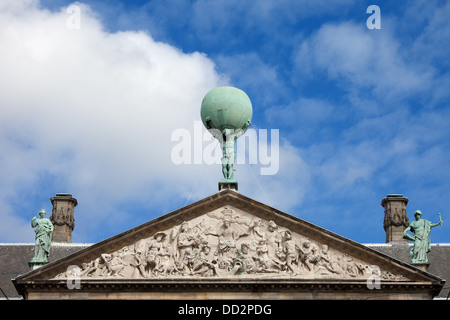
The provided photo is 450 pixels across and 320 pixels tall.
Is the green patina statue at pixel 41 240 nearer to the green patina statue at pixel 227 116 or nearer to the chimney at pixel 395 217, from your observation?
the green patina statue at pixel 227 116

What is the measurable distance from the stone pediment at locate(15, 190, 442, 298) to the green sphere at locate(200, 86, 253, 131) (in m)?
2.45

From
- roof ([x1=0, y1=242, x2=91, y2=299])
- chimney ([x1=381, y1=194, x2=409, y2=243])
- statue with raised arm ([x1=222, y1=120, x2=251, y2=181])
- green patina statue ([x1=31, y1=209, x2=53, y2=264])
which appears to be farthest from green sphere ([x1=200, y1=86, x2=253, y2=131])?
chimney ([x1=381, y1=194, x2=409, y2=243])

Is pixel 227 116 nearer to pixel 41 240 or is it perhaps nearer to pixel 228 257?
pixel 228 257

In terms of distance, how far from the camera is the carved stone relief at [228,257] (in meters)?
27.0

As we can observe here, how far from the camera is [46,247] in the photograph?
2764 centimetres

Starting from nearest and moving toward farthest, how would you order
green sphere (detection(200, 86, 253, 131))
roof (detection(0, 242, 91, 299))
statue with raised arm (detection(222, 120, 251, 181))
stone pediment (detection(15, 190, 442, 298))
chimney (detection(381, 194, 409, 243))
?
stone pediment (detection(15, 190, 442, 298)) → statue with raised arm (detection(222, 120, 251, 181)) → green sphere (detection(200, 86, 253, 131)) → roof (detection(0, 242, 91, 299)) → chimney (detection(381, 194, 409, 243))

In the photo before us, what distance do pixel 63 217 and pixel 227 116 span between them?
898cm

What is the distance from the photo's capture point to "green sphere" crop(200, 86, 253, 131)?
94.8ft

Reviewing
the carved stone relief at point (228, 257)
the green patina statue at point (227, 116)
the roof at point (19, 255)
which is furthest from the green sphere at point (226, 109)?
the roof at point (19, 255)

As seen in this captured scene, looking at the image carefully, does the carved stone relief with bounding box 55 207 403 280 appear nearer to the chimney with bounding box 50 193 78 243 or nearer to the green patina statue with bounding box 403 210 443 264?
the green patina statue with bounding box 403 210 443 264

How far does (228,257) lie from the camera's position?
27031 mm

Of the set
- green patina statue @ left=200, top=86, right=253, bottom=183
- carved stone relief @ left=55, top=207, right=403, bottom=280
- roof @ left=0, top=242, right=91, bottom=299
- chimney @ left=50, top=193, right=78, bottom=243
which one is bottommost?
carved stone relief @ left=55, top=207, right=403, bottom=280

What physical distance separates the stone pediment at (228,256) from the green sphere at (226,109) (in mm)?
2452
